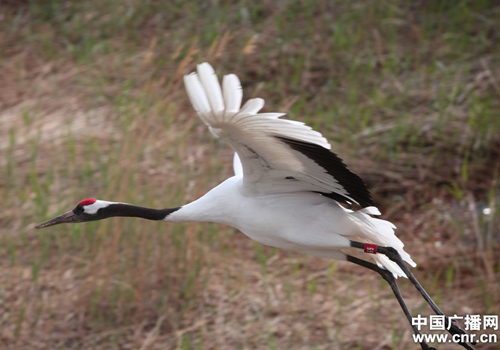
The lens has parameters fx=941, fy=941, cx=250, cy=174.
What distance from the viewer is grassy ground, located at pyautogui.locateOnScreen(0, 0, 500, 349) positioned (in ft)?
21.0

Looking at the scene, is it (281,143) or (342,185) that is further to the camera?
(342,185)

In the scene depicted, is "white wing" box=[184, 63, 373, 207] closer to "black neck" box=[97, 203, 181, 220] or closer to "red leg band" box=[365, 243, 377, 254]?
"red leg band" box=[365, 243, 377, 254]

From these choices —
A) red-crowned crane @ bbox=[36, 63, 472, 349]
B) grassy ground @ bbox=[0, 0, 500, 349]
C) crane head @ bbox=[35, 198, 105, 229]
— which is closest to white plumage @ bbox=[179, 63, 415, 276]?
red-crowned crane @ bbox=[36, 63, 472, 349]

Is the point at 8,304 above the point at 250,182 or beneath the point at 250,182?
beneath

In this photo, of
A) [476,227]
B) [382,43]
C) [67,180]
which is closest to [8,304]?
[67,180]

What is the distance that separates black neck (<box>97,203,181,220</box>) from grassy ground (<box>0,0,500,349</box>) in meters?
1.03

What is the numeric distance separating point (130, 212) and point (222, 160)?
2.71m

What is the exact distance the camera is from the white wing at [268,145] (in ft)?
13.2

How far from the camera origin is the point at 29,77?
9.11 metres

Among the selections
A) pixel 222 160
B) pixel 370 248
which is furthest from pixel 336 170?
pixel 222 160

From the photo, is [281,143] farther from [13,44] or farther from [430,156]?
[13,44]

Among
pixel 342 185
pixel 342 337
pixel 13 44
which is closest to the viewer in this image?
pixel 342 185

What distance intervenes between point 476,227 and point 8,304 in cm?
339

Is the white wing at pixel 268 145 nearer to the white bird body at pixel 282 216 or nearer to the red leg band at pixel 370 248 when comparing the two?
the white bird body at pixel 282 216
